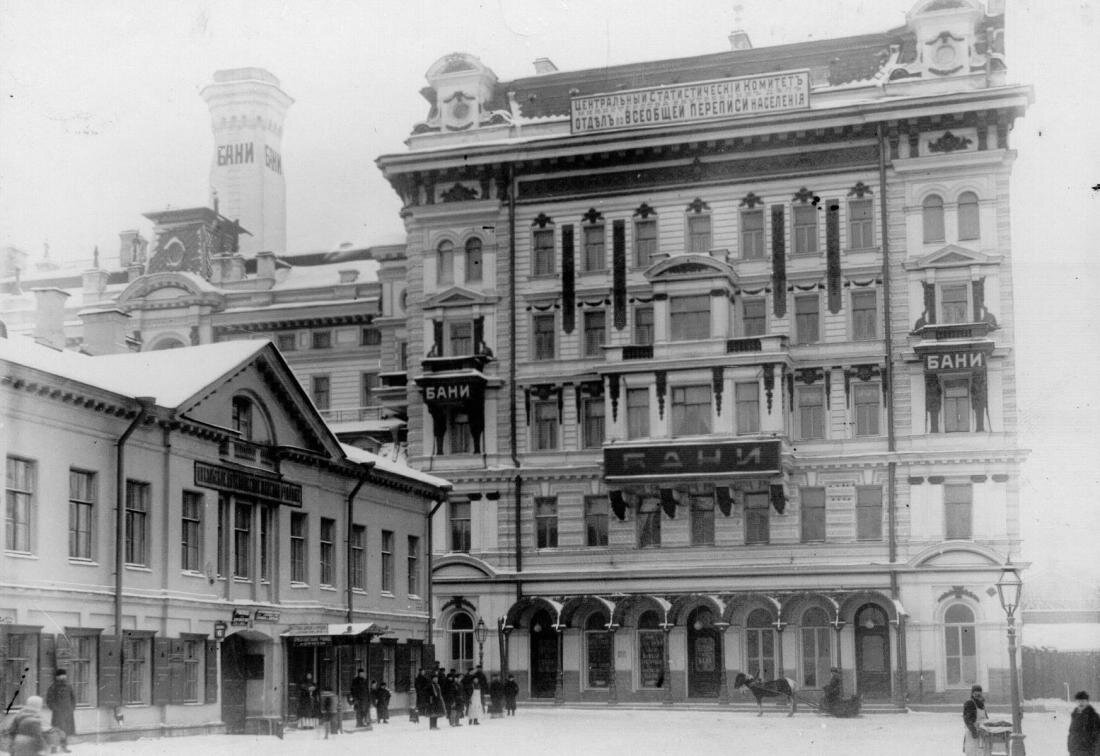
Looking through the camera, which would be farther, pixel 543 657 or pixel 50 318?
pixel 543 657

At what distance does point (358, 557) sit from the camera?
46.8 meters

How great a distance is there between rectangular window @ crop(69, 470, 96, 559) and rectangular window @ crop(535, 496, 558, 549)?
104 feet

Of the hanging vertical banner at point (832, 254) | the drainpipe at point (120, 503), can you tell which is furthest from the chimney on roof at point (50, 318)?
the hanging vertical banner at point (832, 254)

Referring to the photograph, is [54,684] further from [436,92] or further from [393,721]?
[436,92]

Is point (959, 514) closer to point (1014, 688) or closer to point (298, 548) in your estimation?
point (298, 548)

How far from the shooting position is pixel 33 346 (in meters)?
35.2

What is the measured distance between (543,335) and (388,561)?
17.6m

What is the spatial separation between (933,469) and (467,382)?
57.9ft

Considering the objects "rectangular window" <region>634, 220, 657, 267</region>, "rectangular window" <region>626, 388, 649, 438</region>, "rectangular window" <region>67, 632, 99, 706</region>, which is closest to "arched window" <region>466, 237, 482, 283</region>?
"rectangular window" <region>634, 220, 657, 267</region>

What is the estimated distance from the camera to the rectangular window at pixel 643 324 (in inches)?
2475

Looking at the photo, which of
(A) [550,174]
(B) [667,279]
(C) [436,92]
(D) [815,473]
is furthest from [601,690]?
(C) [436,92]

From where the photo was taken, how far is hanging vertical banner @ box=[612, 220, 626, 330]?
63.2 metres

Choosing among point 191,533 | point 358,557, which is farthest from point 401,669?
point 191,533

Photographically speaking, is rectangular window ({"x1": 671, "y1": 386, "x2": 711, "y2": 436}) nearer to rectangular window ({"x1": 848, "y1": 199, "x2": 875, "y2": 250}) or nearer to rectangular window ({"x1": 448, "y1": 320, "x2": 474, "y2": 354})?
rectangular window ({"x1": 848, "y1": 199, "x2": 875, "y2": 250})
